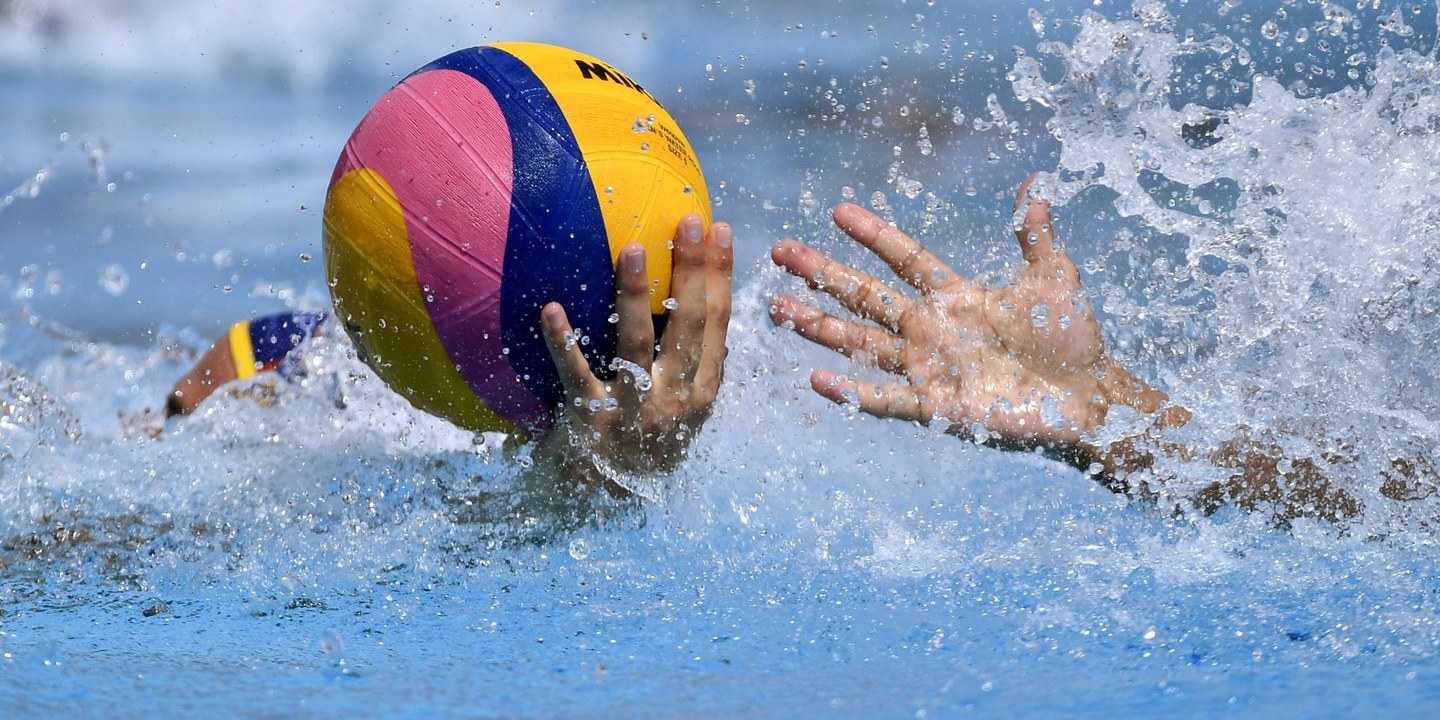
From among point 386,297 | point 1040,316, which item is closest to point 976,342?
point 1040,316

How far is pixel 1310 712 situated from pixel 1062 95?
3.43 feet

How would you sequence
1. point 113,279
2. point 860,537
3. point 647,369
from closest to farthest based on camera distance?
point 647,369 < point 860,537 < point 113,279

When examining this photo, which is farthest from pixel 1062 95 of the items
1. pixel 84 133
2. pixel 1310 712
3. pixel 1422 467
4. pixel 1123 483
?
pixel 84 133

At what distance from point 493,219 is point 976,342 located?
702 millimetres

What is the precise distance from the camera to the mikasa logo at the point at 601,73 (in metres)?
1.94

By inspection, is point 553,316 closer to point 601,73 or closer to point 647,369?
point 647,369

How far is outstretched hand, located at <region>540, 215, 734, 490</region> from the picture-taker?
5.99 ft

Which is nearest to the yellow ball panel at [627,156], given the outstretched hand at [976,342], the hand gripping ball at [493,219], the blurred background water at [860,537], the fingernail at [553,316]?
the hand gripping ball at [493,219]

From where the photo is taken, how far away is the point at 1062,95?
212 cm

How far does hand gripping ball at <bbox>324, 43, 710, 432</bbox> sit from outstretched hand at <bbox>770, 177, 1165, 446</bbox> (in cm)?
28

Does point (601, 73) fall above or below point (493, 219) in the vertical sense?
above

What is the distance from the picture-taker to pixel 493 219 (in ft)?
5.82

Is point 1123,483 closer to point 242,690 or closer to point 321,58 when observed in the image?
point 242,690

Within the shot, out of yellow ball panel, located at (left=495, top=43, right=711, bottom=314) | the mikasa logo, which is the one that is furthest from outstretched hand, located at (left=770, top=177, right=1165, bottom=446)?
the mikasa logo
